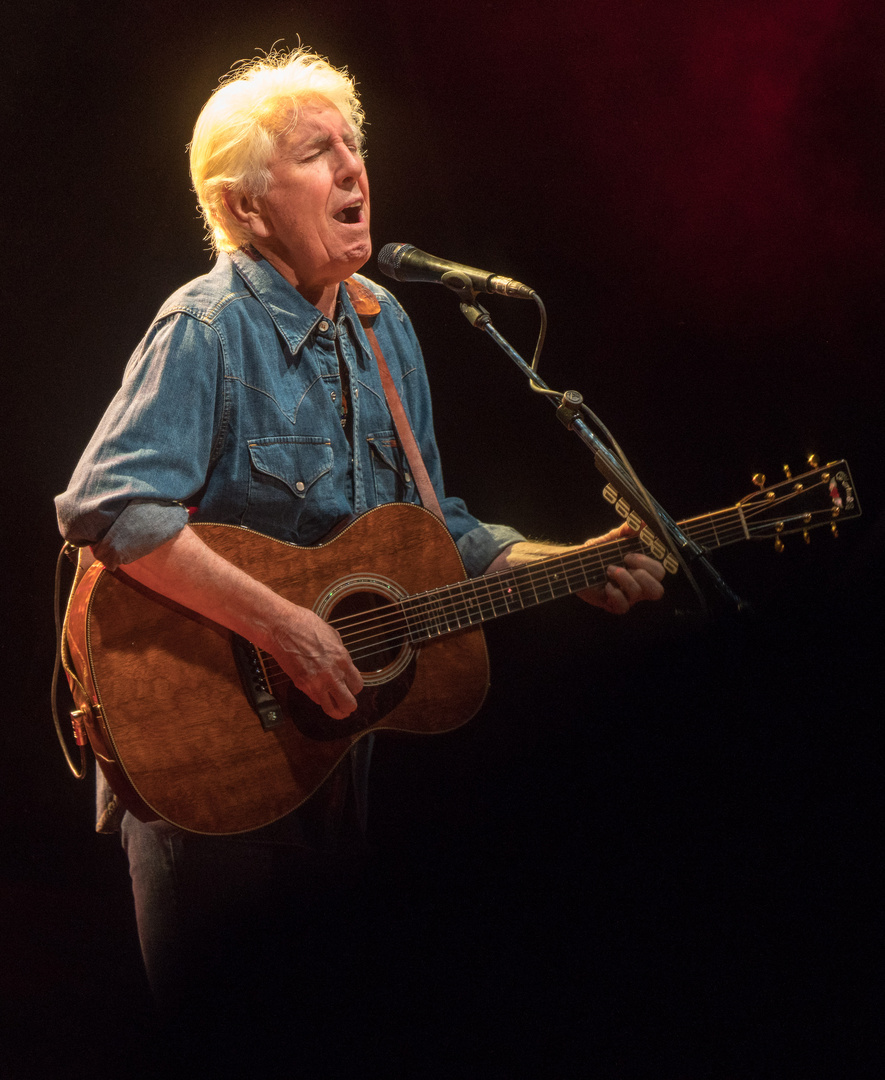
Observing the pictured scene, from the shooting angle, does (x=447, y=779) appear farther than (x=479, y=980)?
Yes

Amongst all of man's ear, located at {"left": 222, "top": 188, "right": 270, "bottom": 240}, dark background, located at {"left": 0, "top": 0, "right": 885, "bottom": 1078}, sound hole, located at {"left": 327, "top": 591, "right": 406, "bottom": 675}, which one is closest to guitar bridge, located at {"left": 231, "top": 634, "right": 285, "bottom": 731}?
sound hole, located at {"left": 327, "top": 591, "right": 406, "bottom": 675}

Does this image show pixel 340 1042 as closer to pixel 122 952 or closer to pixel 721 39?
pixel 122 952

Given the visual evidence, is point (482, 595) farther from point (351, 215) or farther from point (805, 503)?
point (351, 215)

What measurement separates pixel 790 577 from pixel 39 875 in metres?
2.43

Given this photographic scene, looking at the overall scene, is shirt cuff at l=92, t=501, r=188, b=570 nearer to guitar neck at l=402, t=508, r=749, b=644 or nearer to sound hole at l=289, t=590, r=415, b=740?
sound hole at l=289, t=590, r=415, b=740

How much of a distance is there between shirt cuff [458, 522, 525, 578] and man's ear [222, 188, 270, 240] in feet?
3.04

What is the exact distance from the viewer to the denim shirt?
157 centimetres

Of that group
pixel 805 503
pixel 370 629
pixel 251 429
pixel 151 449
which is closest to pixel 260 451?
pixel 251 429

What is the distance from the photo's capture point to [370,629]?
1.81 m

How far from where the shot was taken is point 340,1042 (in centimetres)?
198

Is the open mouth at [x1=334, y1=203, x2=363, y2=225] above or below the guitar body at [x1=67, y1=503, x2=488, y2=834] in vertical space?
above

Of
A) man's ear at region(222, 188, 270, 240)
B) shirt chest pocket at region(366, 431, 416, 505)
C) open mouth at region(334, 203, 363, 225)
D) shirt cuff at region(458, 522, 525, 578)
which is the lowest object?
shirt cuff at region(458, 522, 525, 578)

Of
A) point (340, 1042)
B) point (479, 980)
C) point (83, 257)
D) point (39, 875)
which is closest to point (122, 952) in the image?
point (39, 875)

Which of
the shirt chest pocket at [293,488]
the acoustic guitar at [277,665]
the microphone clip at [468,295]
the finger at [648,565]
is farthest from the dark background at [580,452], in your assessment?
the microphone clip at [468,295]
